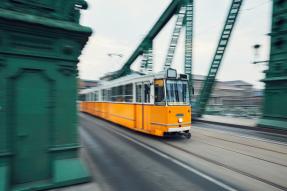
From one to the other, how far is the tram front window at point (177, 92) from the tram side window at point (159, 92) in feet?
0.74

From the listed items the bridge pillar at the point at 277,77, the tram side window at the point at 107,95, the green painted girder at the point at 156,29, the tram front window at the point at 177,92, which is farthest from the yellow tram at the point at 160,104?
the green painted girder at the point at 156,29

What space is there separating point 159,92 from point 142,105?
1.44m

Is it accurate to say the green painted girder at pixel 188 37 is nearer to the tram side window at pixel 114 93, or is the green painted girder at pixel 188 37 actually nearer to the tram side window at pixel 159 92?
the tram side window at pixel 114 93

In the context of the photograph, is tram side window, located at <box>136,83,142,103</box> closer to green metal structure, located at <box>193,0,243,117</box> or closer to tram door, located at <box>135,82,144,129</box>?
tram door, located at <box>135,82,144,129</box>

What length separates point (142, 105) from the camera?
10391 mm

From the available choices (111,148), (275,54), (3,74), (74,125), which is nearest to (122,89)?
(111,148)

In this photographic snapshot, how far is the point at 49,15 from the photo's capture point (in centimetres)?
459

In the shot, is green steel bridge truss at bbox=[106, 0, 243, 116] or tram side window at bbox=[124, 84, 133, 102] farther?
green steel bridge truss at bbox=[106, 0, 243, 116]

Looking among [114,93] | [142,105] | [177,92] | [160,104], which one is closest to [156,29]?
[114,93]

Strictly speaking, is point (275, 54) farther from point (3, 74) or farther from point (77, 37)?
point (3, 74)

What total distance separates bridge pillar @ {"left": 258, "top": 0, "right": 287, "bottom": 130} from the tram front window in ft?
21.9

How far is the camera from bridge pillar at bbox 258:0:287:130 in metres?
12.3

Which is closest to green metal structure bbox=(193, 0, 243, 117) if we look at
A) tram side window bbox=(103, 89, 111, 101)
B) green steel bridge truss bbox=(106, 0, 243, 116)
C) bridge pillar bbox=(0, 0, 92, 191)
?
green steel bridge truss bbox=(106, 0, 243, 116)

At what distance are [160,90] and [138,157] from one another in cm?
351
